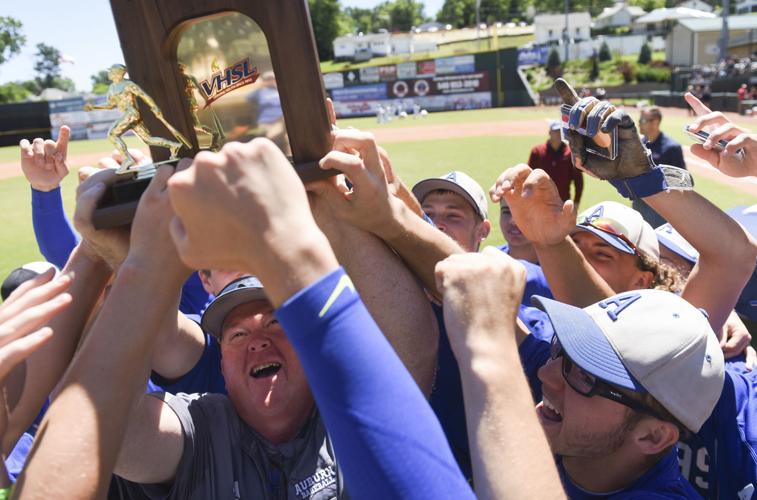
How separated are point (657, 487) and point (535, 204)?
3.78ft

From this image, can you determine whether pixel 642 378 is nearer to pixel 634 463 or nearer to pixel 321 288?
pixel 634 463

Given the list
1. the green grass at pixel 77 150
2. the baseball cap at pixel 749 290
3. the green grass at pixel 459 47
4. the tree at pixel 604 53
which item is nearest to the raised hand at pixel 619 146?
the baseball cap at pixel 749 290

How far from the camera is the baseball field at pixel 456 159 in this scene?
10.8 m

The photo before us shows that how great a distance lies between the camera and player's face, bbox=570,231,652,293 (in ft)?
10.0

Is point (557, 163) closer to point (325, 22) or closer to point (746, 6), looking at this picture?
point (325, 22)

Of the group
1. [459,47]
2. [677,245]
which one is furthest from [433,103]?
[677,245]

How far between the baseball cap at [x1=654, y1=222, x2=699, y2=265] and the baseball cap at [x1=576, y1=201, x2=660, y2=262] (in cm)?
27

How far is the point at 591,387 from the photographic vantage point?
1.74m

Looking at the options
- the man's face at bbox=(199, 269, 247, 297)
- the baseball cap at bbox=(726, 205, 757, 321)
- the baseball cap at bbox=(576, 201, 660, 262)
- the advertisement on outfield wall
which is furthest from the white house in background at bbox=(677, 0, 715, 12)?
the man's face at bbox=(199, 269, 247, 297)

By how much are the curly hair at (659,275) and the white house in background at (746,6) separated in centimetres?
9701

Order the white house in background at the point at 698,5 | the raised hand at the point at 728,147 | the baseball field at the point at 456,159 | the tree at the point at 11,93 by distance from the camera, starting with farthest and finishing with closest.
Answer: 1. the white house in background at the point at 698,5
2. the tree at the point at 11,93
3. the baseball field at the point at 456,159
4. the raised hand at the point at 728,147

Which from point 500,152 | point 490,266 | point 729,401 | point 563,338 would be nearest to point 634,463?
point 563,338

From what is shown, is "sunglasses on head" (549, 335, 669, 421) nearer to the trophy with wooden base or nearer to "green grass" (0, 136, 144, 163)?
the trophy with wooden base

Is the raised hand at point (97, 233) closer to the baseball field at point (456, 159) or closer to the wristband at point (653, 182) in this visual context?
the wristband at point (653, 182)
